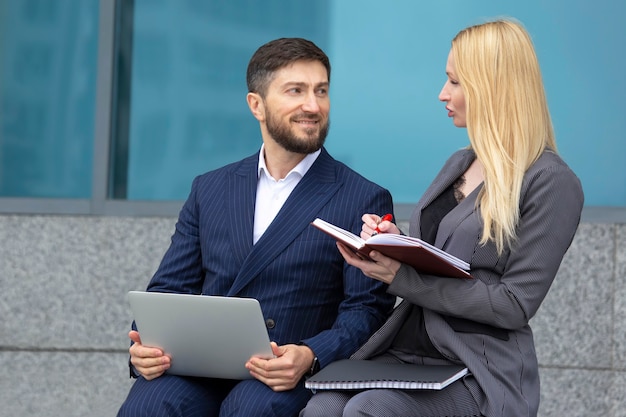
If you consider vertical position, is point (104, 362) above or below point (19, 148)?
below

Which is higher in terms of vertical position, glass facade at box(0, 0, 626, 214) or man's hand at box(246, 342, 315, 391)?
glass facade at box(0, 0, 626, 214)

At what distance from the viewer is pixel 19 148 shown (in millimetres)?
5984

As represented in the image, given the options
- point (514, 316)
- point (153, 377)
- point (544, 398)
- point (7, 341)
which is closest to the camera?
point (514, 316)

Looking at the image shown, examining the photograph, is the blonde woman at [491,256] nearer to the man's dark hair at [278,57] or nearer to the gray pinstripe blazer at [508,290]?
the gray pinstripe blazer at [508,290]

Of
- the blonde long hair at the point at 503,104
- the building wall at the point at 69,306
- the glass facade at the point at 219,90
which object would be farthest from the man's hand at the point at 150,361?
the glass facade at the point at 219,90

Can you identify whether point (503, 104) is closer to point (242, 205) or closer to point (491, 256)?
point (491, 256)

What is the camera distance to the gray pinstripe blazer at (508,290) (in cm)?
331

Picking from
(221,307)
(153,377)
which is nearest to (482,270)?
(221,307)

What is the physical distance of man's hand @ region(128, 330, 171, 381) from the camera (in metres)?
3.59

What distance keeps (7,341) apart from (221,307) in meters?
2.69

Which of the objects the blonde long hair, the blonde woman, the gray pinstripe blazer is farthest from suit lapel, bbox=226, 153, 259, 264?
the blonde long hair

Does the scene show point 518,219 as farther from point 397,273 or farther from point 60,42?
point 60,42

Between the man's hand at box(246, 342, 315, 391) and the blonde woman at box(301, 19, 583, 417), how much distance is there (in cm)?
15

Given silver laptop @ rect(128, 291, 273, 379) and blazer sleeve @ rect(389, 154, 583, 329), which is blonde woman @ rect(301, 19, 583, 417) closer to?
blazer sleeve @ rect(389, 154, 583, 329)
